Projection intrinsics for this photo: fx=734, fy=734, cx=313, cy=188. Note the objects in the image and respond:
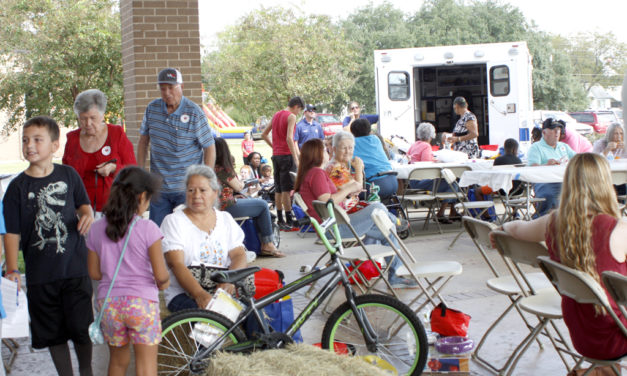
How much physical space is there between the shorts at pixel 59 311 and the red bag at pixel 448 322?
210 centimetres

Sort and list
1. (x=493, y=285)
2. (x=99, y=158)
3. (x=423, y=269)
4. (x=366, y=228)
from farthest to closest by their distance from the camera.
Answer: (x=366, y=228) < (x=423, y=269) < (x=99, y=158) < (x=493, y=285)

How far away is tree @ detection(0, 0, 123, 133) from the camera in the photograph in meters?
14.2

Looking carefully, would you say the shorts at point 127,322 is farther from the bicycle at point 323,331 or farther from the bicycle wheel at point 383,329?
the bicycle wheel at point 383,329

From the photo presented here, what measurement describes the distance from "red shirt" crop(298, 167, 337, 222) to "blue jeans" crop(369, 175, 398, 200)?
2.62 m

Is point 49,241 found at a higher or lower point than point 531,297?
higher

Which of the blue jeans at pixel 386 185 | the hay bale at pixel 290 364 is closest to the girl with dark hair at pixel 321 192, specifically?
the blue jeans at pixel 386 185

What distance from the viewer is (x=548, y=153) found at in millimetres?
8992

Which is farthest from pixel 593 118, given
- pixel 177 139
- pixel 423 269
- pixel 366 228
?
pixel 423 269

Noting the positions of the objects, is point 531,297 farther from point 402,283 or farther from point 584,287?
point 402,283

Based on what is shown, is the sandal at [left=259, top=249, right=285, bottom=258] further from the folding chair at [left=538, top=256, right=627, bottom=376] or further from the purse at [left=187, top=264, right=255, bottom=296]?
the folding chair at [left=538, top=256, right=627, bottom=376]

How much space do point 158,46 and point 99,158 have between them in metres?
3.21

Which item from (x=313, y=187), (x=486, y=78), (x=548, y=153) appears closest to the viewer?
(x=313, y=187)

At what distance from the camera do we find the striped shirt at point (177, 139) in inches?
234

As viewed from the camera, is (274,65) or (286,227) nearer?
(286,227)
